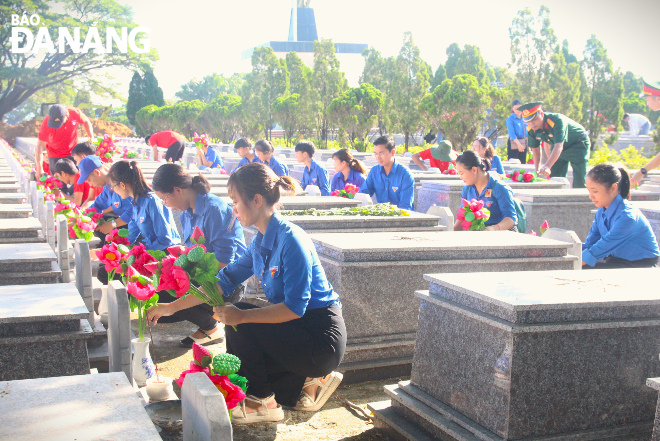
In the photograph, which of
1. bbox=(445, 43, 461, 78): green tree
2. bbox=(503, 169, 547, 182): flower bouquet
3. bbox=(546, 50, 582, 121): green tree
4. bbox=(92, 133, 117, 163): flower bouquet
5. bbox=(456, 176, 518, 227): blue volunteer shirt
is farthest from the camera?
bbox=(445, 43, 461, 78): green tree

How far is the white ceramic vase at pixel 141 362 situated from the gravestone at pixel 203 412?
1.52 meters

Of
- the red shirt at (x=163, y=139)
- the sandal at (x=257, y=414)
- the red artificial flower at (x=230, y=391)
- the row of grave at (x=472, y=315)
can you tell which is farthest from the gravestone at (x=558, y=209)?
the red shirt at (x=163, y=139)

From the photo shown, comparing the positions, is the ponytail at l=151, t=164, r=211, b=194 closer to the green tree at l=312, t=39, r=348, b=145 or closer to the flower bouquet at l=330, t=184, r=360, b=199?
the flower bouquet at l=330, t=184, r=360, b=199

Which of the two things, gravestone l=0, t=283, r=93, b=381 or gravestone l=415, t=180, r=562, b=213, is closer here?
gravestone l=0, t=283, r=93, b=381

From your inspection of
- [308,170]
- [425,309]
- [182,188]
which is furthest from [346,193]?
[425,309]

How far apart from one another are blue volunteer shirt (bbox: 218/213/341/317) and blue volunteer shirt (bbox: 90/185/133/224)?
2479 mm

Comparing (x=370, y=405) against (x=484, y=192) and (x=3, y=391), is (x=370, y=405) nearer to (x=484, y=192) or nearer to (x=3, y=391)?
(x=3, y=391)

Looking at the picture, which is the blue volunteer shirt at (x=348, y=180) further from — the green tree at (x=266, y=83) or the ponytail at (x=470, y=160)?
the green tree at (x=266, y=83)

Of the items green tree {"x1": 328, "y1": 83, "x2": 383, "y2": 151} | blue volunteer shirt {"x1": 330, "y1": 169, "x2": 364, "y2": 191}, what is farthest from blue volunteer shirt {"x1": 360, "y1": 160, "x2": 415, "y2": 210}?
green tree {"x1": 328, "y1": 83, "x2": 383, "y2": 151}

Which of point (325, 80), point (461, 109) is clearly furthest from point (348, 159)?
point (325, 80)

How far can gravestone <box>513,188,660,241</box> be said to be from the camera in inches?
265

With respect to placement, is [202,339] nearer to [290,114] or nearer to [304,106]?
[304,106]

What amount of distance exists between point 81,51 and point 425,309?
43.1 meters

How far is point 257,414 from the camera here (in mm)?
2875
